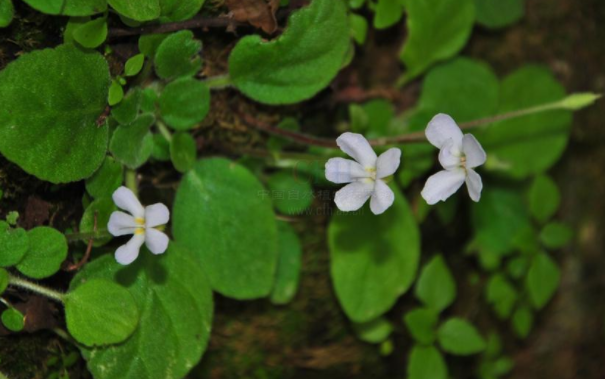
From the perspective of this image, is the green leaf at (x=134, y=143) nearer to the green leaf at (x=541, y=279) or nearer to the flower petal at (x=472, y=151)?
the flower petal at (x=472, y=151)

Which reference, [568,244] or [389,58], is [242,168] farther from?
[568,244]

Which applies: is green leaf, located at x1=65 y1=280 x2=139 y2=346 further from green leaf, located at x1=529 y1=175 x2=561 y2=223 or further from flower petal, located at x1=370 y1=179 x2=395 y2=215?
green leaf, located at x1=529 y1=175 x2=561 y2=223

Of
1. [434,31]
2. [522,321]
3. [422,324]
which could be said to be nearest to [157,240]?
[422,324]

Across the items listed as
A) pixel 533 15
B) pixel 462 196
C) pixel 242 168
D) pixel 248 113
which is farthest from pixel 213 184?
pixel 533 15

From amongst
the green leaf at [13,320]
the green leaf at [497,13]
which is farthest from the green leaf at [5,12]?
the green leaf at [497,13]

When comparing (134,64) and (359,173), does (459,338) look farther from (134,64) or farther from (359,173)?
(134,64)
